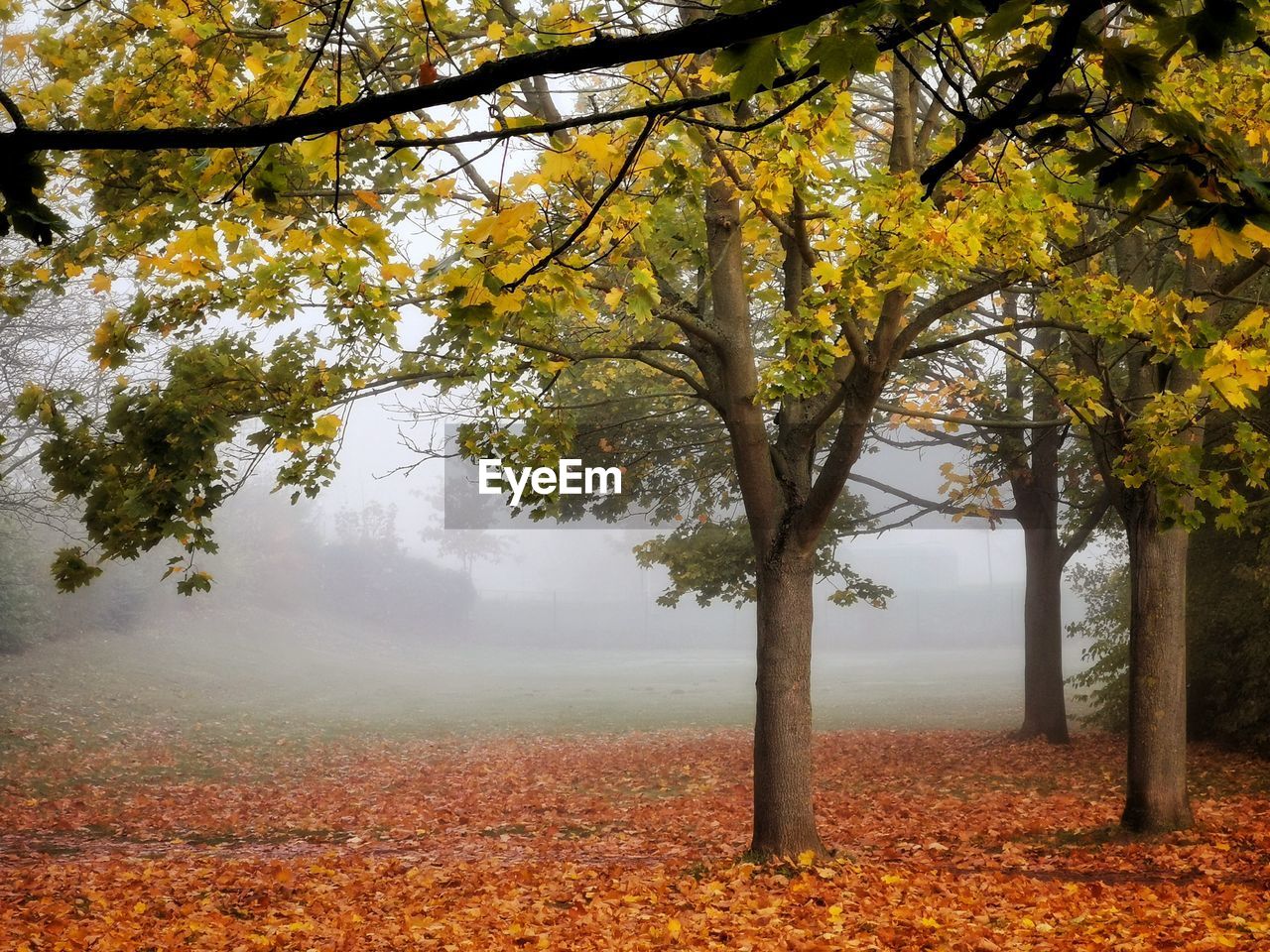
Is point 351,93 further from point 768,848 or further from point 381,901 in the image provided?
point 768,848

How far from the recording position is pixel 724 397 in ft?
27.4

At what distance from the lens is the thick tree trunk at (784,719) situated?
26.1 feet

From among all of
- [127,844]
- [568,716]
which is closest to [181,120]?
[127,844]

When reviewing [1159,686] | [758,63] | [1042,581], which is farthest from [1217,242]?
[1042,581]

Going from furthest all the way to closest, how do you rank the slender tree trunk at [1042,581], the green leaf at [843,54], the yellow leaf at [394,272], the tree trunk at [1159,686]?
the slender tree trunk at [1042,581] < the tree trunk at [1159,686] < the yellow leaf at [394,272] < the green leaf at [843,54]

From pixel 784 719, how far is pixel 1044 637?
10138 mm

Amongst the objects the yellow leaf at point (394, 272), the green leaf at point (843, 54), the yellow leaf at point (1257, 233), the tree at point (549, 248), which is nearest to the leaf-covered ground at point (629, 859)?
the tree at point (549, 248)

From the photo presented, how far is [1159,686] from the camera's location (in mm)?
8711

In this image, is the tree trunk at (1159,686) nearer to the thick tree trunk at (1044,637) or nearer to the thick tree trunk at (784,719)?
the thick tree trunk at (784,719)

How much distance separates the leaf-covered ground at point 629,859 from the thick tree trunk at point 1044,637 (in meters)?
0.61

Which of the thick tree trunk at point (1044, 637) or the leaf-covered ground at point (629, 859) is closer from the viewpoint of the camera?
the leaf-covered ground at point (629, 859)

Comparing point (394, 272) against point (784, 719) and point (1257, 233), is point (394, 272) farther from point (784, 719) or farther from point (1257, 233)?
point (784, 719)

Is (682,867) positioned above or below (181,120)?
below

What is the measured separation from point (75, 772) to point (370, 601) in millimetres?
38709
